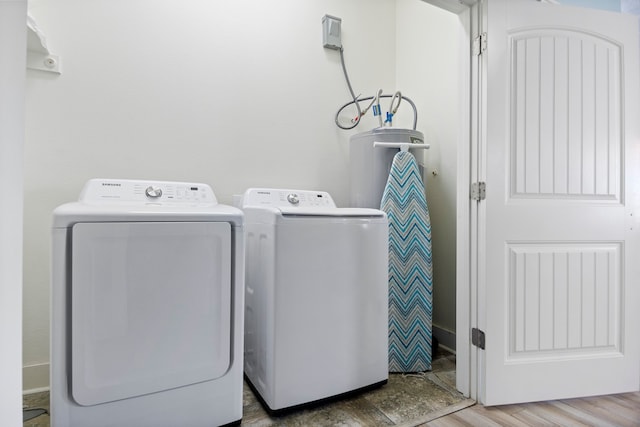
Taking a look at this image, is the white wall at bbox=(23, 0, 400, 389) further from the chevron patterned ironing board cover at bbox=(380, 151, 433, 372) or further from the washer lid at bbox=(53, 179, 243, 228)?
the chevron patterned ironing board cover at bbox=(380, 151, 433, 372)

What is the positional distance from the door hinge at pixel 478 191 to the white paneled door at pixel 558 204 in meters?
0.03

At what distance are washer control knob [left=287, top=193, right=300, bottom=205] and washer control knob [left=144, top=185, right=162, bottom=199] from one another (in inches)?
25.0

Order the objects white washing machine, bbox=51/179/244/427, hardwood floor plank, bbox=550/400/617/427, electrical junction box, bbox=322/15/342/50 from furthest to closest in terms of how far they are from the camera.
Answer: electrical junction box, bbox=322/15/342/50
hardwood floor plank, bbox=550/400/617/427
white washing machine, bbox=51/179/244/427

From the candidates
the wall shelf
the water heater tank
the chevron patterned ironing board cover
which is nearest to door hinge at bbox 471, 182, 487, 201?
the chevron patterned ironing board cover

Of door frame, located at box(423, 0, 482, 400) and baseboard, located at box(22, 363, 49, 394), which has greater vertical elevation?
door frame, located at box(423, 0, 482, 400)

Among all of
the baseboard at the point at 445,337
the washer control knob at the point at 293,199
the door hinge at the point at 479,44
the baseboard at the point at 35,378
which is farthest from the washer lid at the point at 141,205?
the baseboard at the point at 445,337

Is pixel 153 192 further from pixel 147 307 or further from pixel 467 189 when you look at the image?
pixel 467 189

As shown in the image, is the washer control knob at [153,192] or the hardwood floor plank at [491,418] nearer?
the hardwood floor plank at [491,418]

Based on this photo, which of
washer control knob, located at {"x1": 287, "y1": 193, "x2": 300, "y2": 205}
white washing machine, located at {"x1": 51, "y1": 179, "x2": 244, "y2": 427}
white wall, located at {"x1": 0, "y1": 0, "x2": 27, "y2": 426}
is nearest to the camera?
white wall, located at {"x1": 0, "y1": 0, "x2": 27, "y2": 426}

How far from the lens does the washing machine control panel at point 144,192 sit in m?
1.42

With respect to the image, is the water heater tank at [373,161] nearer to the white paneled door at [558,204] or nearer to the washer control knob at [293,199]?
the washer control knob at [293,199]

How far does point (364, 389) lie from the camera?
1468 mm

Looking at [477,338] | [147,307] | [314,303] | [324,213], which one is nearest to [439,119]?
[324,213]

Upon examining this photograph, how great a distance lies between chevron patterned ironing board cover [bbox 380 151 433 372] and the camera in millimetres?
1718
